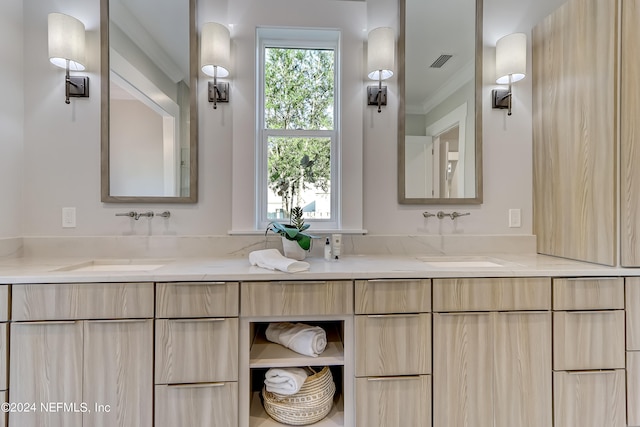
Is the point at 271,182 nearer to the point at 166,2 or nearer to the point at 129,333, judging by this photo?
the point at 129,333

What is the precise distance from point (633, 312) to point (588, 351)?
28cm

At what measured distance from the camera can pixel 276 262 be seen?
53.8 inches

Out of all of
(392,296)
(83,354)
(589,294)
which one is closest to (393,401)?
(392,296)

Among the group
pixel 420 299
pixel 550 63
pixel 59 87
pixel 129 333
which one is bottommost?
pixel 129 333

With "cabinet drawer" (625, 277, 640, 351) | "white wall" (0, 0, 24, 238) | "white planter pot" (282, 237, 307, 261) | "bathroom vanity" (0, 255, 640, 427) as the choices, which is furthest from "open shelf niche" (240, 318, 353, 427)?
"white wall" (0, 0, 24, 238)

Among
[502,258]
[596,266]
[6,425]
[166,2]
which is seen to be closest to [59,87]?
[166,2]

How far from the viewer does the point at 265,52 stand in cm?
190

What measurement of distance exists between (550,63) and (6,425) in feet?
10.6

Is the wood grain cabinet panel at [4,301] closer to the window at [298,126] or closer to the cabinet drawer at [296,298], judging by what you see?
the cabinet drawer at [296,298]

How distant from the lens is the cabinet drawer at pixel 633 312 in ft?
4.44

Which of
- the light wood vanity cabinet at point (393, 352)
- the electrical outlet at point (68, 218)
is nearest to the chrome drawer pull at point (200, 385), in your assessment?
the light wood vanity cabinet at point (393, 352)

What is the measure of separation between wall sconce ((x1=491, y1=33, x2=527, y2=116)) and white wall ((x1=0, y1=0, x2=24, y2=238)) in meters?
2.86

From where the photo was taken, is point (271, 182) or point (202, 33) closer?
point (202, 33)

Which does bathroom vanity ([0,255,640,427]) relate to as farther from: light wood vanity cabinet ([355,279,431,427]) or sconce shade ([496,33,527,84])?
sconce shade ([496,33,527,84])
